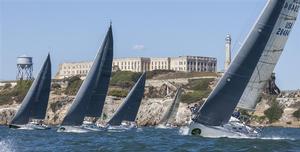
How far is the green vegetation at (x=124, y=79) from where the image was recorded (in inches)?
6865

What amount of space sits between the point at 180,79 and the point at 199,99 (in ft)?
104

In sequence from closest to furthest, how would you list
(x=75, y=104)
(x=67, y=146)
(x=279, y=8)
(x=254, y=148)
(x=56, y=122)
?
(x=254, y=148)
(x=67, y=146)
(x=279, y=8)
(x=75, y=104)
(x=56, y=122)

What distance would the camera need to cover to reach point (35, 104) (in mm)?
90125

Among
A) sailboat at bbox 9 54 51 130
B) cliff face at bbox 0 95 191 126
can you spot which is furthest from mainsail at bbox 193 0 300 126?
cliff face at bbox 0 95 191 126

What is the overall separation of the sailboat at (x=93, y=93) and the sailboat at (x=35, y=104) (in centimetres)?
950

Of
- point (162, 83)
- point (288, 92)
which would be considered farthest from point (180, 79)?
point (288, 92)

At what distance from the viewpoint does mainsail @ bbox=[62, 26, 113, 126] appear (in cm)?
7881

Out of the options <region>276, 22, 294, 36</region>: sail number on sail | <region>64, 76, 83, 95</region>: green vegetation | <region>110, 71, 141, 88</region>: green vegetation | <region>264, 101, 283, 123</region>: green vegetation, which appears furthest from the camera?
<region>110, 71, 141, 88</region>: green vegetation

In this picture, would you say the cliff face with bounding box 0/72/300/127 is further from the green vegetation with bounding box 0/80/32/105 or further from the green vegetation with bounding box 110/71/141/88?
the green vegetation with bounding box 110/71/141/88

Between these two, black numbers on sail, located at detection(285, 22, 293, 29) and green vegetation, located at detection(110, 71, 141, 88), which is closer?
black numbers on sail, located at detection(285, 22, 293, 29)

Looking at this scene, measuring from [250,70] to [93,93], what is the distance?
1152 inches

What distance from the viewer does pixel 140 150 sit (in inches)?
1829

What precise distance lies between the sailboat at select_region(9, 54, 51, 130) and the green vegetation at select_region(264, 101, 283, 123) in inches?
2623

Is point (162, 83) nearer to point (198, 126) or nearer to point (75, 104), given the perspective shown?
point (75, 104)
